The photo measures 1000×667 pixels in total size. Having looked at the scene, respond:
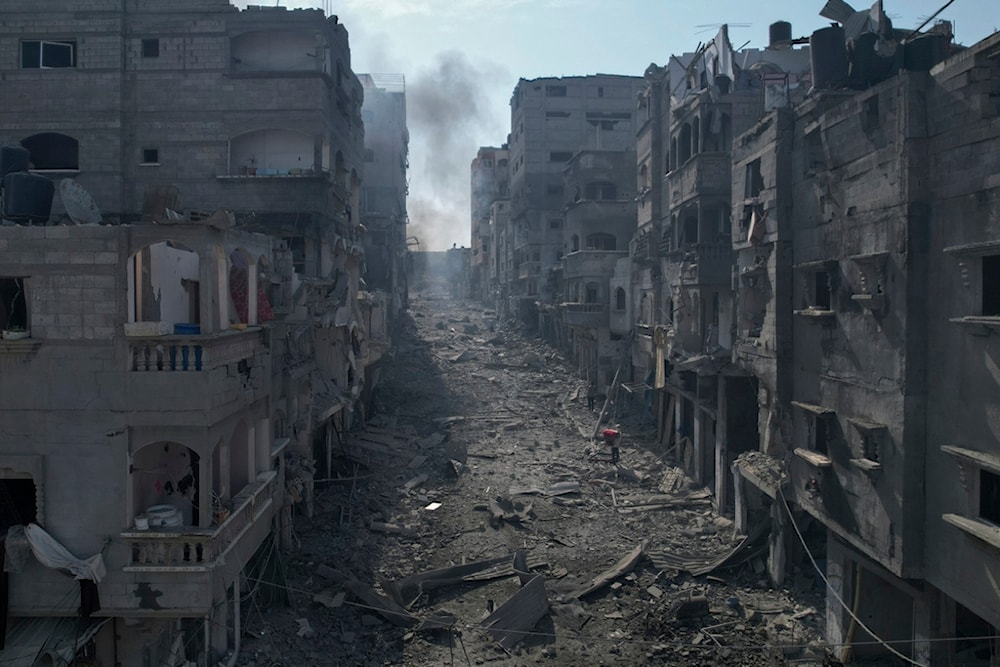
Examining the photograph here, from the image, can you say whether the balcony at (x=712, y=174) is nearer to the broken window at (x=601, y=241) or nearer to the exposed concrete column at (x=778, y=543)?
the exposed concrete column at (x=778, y=543)

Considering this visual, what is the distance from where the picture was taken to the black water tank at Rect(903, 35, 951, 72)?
48.3 feet

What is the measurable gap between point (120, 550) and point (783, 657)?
12.2 meters

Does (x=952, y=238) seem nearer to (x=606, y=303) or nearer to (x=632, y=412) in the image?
(x=632, y=412)

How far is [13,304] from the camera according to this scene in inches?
485

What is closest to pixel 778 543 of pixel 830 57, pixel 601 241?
pixel 830 57

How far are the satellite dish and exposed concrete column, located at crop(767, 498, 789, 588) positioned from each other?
15.8 m

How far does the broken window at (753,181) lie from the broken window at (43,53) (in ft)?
69.3

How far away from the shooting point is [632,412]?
35250mm

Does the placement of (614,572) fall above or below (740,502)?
below

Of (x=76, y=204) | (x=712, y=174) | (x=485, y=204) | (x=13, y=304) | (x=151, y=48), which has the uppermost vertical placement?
(x=485, y=204)

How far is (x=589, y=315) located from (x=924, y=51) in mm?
25302

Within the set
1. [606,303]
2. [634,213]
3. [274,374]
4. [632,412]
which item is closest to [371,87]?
[634,213]

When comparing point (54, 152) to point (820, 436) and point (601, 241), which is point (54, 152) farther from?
point (601, 241)

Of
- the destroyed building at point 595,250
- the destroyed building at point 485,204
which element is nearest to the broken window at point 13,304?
the destroyed building at point 595,250
